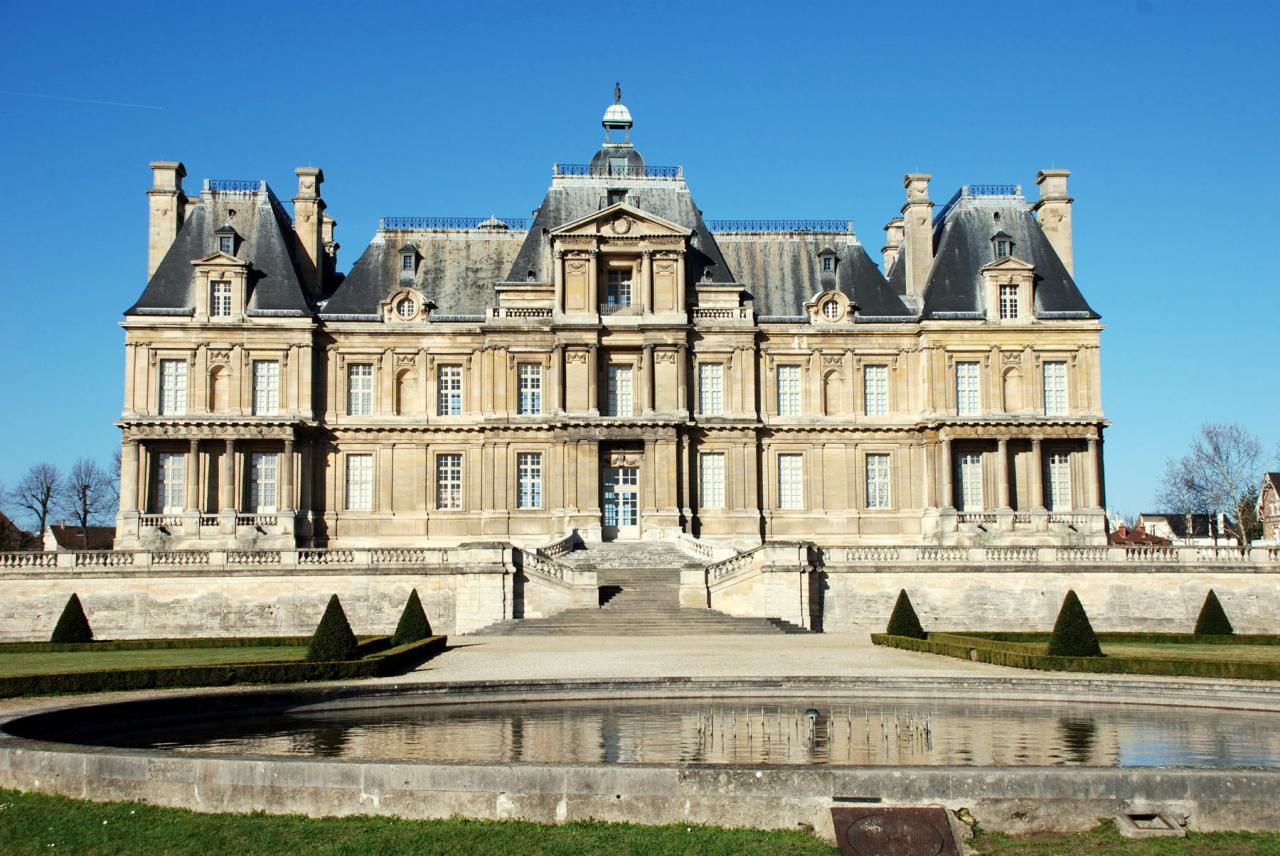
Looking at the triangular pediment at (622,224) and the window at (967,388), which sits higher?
the triangular pediment at (622,224)

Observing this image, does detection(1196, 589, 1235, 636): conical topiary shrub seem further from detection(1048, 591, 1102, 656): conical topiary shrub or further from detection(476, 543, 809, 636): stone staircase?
detection(476, 543, 809, 636): stone staircase

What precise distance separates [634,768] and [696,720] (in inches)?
279

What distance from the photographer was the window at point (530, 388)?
153 feet

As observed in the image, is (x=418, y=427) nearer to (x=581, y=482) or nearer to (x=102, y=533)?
(x=581, y=482)

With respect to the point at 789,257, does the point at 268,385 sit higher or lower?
lower

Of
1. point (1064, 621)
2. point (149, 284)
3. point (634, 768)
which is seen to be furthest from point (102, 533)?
point (634, 768)

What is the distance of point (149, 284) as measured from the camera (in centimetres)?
4622

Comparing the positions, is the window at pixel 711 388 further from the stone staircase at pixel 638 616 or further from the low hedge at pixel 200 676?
the low hedge at pixel 200 676

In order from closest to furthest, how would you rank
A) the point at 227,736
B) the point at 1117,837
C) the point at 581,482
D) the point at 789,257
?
1. the point at 1117,837
2. the point at 227,736
3. the point at 581,482
4. the point at 789,257

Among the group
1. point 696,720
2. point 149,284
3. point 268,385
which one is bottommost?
point 696,720

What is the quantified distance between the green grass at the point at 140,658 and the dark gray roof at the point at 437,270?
19.6 meters

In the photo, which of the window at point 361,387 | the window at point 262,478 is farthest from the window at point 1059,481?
the window at point 262,478

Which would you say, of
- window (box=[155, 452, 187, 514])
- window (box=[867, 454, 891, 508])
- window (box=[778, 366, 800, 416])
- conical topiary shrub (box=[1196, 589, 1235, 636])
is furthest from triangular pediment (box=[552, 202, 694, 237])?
conical topiary shrub (box=[1196, 589, 1235, 636])

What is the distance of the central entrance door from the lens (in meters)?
46.1
